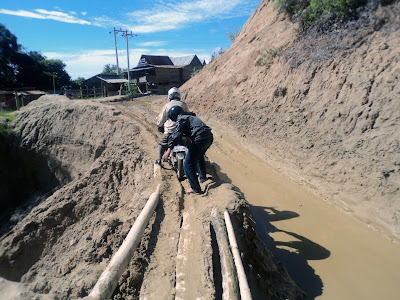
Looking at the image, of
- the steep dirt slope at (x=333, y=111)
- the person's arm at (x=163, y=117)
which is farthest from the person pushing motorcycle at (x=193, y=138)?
the steep dirt slope at (x=333, y=111)

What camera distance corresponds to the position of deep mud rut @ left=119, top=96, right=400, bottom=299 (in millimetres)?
3895

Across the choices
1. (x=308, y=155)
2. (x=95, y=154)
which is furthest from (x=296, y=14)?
(x=95, y=154)

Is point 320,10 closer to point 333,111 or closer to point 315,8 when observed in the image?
point 315,8

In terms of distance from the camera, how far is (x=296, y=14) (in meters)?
11.9

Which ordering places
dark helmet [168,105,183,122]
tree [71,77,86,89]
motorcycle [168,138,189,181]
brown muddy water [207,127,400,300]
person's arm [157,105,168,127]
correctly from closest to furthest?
brown muddy water [207,127,400,300]
motorcycle [168,138,189,181]
dark helmet [168,105,183,122]
person's arm [157,105,168,127]
tree [71,77,86,89]

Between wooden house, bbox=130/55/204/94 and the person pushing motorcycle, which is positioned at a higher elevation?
wooden house, bbox=130/55/204/94

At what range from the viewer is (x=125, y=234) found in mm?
3607

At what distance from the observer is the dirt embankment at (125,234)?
2842 mm

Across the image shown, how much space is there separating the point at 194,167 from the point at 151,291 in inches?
84.4

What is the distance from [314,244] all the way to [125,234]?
3341mm

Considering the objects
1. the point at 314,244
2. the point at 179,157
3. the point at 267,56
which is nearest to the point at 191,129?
the point at 179,157

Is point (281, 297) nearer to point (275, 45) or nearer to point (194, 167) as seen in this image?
point (194, 167)

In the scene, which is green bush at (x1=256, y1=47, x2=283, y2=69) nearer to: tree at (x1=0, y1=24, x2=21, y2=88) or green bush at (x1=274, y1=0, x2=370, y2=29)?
green bush at (x1=274, y1=0, x2=370, y2=29)

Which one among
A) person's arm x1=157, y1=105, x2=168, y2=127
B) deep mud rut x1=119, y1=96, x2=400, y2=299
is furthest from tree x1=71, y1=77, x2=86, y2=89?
deep mud rut x1=119, y1=96, x2=400, y2=299
